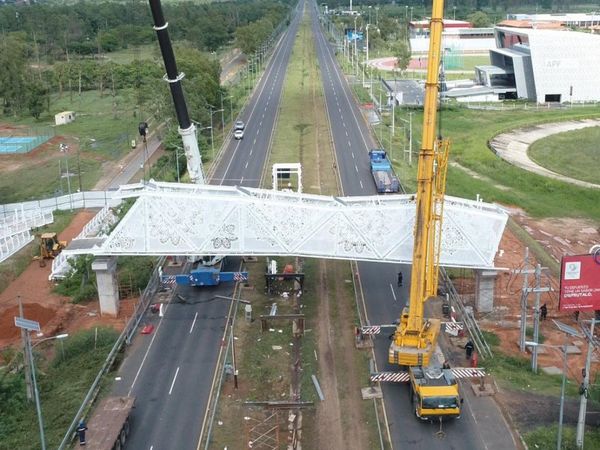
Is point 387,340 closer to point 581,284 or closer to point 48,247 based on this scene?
point 581,284

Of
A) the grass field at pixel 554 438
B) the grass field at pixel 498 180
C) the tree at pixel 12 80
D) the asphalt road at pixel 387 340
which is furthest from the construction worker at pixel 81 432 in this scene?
the tree at pixel 12 80

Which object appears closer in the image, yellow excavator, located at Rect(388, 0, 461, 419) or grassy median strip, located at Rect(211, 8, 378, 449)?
yellow excavator, located at Rect(388, 0, 461, 419)

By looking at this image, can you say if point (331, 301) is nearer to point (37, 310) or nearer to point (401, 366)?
point (401, 366)

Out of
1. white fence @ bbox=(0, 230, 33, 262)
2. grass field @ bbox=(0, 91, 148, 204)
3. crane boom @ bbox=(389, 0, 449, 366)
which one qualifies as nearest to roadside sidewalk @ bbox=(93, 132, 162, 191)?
grass field @ bbox=(0, 91, 148, 204)

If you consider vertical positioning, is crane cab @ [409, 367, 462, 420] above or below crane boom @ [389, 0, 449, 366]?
below

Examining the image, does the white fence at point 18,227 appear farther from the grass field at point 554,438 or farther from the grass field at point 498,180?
the grass field at point 554,438

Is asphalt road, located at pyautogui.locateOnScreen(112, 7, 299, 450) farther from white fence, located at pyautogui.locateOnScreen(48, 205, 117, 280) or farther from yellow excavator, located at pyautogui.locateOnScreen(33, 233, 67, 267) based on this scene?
yellow excavator, located at pyautogui.locateOnScreen(33, 233, 67, 267)
